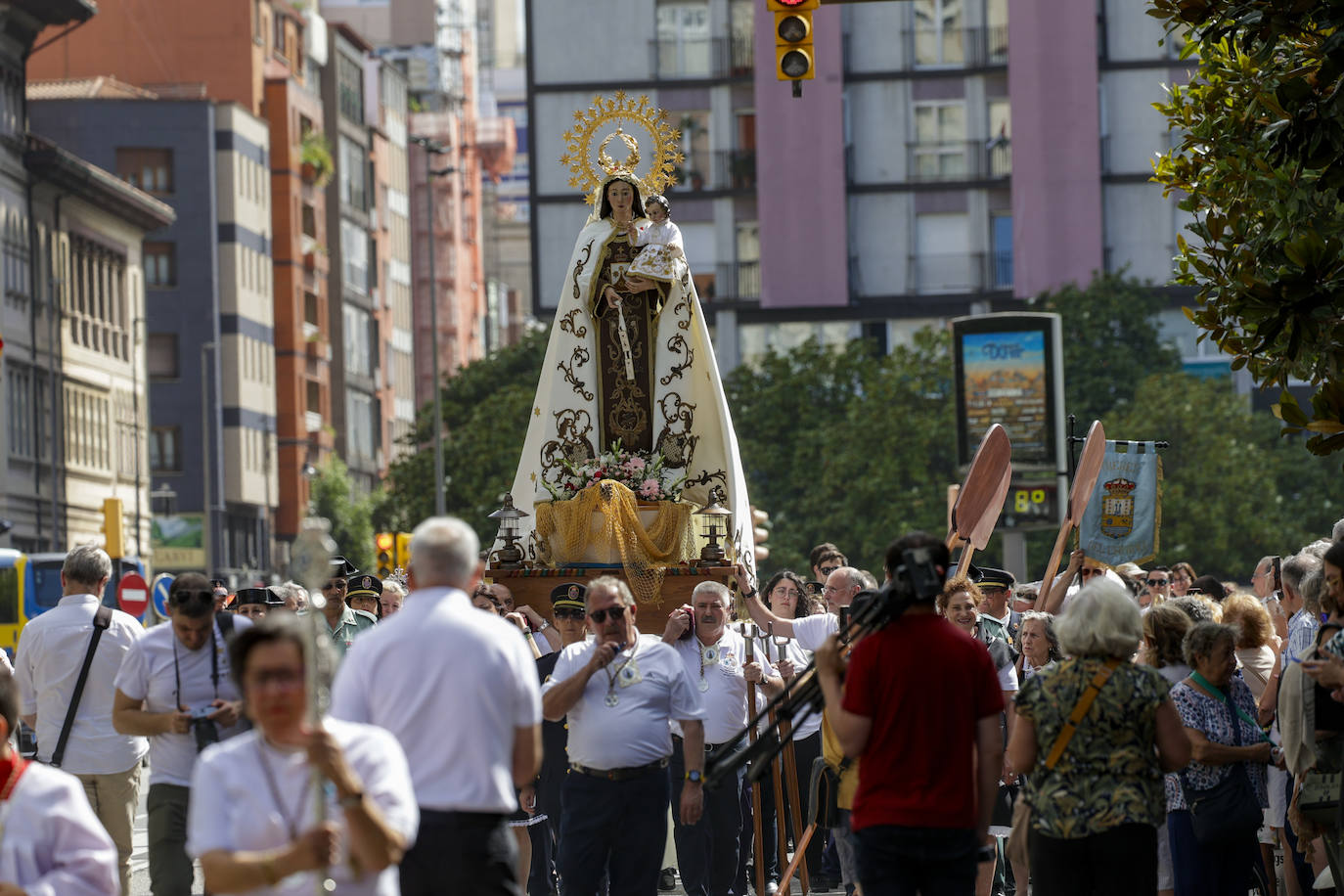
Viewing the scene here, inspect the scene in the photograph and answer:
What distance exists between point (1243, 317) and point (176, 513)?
7162cm

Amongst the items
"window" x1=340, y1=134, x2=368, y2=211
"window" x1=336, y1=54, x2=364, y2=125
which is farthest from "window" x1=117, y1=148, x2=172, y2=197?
"window" x1=336, y1=54, x2=364, y2=125

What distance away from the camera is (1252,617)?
40.2 feet

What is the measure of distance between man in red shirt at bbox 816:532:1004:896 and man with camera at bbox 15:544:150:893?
14.9 ft

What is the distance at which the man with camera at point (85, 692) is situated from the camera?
11820mm

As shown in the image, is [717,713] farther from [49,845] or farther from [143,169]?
[143,169]

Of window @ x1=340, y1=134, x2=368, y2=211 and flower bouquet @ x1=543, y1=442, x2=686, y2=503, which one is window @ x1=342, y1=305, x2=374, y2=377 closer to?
window @ x1=340, y1=134, x2=368, y2=211

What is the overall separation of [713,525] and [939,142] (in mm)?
50816

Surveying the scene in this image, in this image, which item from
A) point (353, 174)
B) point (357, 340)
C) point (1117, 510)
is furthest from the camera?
point (357, 340)

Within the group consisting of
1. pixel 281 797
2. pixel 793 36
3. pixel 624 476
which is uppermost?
pixel 793 36

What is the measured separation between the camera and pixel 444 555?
26.6 ft

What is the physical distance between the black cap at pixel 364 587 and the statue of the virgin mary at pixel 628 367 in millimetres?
2222

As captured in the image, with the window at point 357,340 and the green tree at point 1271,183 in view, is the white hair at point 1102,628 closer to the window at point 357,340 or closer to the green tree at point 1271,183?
the green tree at point 1271,183

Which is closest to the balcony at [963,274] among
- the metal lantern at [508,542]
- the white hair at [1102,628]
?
the metal lantern at [508,542]

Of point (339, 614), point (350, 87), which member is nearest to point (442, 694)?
point (339, 614)
